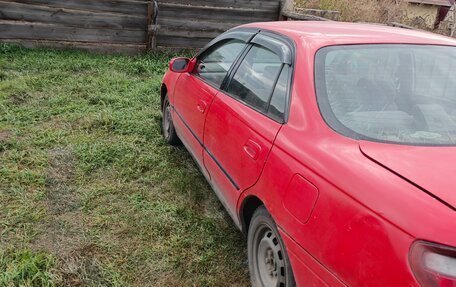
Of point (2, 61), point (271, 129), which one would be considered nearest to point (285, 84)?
point (271, 129)

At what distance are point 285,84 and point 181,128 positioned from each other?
1.73 metres

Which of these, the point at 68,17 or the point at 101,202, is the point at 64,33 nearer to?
the point at 68,17

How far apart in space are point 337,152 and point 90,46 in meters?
7.22

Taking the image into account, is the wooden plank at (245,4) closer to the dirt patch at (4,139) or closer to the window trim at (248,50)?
the dirt patch at (4,139)

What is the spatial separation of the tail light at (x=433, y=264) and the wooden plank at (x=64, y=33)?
7.63m

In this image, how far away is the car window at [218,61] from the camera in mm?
3270

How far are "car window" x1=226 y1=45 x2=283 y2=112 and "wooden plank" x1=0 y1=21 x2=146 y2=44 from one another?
226 inches

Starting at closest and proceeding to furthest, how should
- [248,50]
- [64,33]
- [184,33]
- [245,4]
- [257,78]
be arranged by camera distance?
[257,78] → [248,50] → [64,33] → [184,33] → [245,4]

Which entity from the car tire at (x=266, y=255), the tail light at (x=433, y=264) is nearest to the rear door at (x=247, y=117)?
the car tire at (x=266, y=255)

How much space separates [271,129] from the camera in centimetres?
234

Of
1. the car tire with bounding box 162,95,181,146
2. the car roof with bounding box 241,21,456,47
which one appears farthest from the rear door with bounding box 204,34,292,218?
the car tire with bounding box 162,95,181,146

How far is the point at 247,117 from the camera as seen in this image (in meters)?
2.62

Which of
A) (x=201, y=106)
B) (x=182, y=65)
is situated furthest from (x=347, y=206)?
(x=182, y=65)

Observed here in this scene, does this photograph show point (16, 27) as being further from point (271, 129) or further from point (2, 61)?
point (271, 129)
